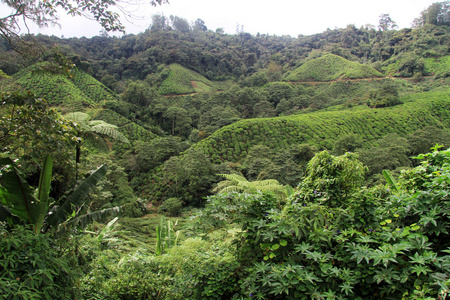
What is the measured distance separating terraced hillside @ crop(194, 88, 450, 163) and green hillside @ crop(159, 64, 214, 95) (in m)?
27.9

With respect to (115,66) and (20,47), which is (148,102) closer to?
(115,66)

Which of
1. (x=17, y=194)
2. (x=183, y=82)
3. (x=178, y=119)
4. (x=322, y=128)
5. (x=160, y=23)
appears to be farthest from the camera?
(x=160, y=23)

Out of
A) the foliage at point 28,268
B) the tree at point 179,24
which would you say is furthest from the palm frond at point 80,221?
the tree at point 179,24

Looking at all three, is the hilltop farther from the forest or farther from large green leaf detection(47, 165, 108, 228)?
large green leaf detection(47, 165, 108, 228)

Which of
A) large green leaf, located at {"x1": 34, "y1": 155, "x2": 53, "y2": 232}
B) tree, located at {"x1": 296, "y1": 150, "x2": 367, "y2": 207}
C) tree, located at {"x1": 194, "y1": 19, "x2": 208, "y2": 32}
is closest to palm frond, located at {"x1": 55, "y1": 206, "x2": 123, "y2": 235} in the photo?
large green leaf, located at {"x1": 34, "y1": 155, "x2": 53, "y2": 232}

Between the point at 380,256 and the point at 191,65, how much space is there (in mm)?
67262

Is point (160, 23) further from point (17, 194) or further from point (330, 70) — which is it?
point (17, 194)

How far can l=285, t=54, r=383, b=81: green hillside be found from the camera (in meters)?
53.6

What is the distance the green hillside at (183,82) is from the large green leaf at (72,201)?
49309mm

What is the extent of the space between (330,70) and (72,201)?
65.1m

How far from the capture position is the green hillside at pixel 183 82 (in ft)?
171

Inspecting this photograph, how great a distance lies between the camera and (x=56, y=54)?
3637 mm

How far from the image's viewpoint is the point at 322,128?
90.2 ft

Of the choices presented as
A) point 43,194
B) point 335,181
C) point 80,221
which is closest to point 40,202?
point 43,194
